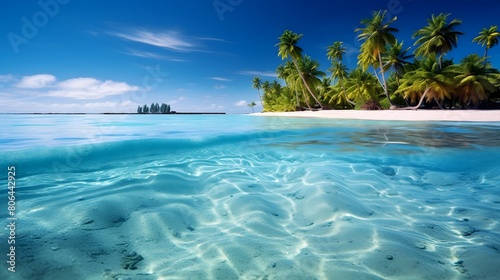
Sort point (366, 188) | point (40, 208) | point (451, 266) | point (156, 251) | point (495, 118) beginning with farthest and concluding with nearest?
point (495, 118) < point (366, 188) < point (40, 208) < point (156, 251) < point (451, 266)

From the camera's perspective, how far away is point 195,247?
91.5 inches

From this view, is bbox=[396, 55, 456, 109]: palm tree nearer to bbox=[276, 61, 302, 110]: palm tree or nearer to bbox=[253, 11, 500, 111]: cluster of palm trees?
bbox=[253, 11, 500, 111]: cluster of palm trees

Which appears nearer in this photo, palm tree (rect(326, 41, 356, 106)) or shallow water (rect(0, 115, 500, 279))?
shallow water (rect(0, 115, 500, 279))

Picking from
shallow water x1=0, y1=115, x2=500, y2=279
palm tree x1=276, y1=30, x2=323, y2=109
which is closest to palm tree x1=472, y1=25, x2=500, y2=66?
palm tree x1=276, y1=30, x2=323, y2=109

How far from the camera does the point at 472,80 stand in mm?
27391

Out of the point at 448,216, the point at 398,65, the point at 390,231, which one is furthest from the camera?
the point at 398,65

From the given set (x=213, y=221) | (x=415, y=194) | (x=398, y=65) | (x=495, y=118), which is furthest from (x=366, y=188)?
(x=398, y=65)

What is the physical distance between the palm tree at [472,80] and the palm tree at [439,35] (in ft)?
8.69

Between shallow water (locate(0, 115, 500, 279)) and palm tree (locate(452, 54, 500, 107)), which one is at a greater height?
palm tree (locate(452, 54, 500, 107))

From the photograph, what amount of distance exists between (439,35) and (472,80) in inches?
296

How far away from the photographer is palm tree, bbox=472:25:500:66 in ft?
124

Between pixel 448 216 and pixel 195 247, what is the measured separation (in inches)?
113

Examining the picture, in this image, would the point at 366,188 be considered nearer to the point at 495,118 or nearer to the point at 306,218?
the point at 306,218

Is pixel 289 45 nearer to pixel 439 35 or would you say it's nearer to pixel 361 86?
pixel 361 86
